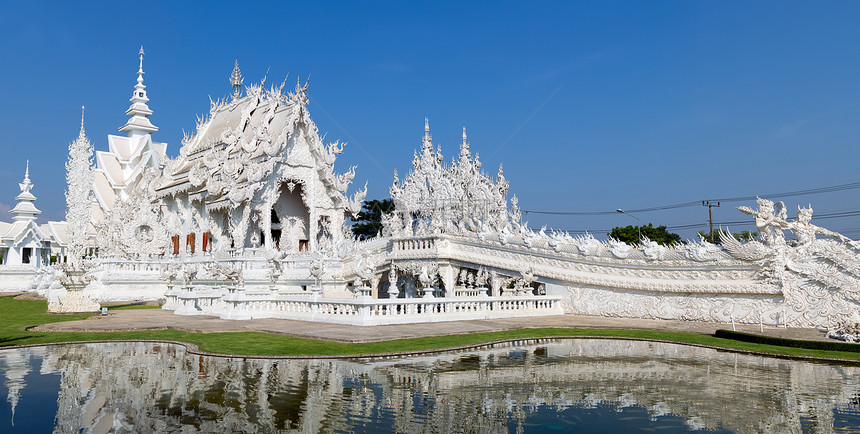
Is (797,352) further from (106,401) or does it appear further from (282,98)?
(282,98)

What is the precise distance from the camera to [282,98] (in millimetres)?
31047

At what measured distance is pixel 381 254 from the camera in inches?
953

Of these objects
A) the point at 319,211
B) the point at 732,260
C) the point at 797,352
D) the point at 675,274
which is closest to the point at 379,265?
the point at 319,211

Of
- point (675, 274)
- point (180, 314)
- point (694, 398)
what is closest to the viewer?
point (694, 398)

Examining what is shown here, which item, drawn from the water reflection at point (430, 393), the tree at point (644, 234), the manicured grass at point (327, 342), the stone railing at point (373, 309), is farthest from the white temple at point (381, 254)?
the tree at point (644, 234)

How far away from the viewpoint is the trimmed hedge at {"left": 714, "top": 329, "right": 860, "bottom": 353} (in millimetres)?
9828

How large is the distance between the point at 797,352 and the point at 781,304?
540cm

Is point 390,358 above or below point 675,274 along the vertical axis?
below

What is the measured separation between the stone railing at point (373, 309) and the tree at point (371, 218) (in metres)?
37.8

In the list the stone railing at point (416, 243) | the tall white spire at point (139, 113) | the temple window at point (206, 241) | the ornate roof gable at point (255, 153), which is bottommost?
the stone railing at point (416, 243)

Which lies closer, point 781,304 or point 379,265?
point 781,304

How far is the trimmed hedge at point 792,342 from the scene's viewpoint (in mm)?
9828

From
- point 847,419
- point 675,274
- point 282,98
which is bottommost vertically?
point 847,419

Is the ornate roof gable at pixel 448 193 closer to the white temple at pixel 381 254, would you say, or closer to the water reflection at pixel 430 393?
the white temple at pixel 381 254
